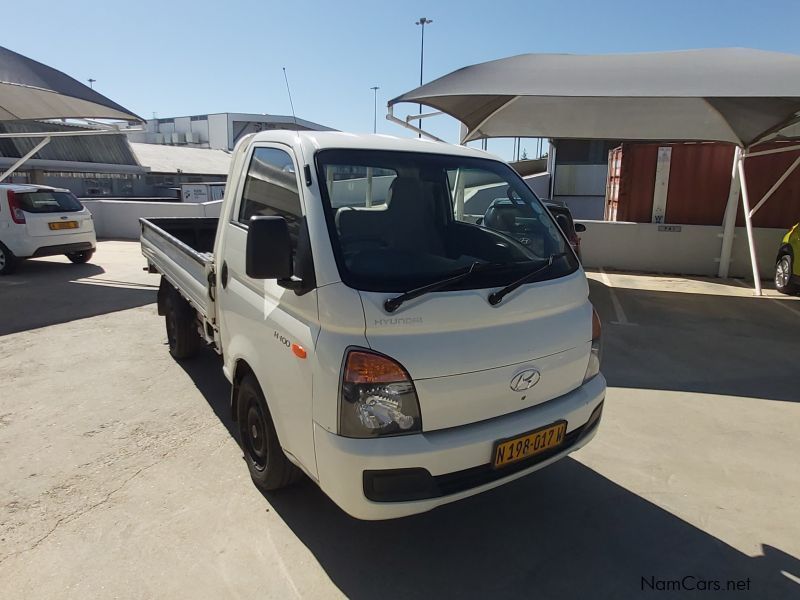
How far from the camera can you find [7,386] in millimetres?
4531

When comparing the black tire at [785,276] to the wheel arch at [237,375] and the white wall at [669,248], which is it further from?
the wheel arch at [237,375]

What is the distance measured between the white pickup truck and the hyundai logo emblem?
0.03ft

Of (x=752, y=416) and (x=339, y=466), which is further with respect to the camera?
(x=752, y=416)

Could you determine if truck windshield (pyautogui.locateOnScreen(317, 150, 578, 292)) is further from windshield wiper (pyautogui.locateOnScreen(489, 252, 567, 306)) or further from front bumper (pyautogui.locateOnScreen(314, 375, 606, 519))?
front bumper (pyautogui.locateOnScreen(314, 375, 606, 519))

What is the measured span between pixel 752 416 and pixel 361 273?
12.6 ft

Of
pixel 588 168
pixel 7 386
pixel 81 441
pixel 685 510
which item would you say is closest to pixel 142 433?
pixel 81 441

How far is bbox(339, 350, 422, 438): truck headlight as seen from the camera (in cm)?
206

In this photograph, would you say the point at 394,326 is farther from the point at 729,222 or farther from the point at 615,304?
the point at 729,222

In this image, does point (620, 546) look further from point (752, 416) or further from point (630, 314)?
point (630, 314)

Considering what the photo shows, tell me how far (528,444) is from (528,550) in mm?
617

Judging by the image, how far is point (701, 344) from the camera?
6.10 meters

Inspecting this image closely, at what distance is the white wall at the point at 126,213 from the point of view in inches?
601

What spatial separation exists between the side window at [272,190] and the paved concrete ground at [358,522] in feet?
5.17

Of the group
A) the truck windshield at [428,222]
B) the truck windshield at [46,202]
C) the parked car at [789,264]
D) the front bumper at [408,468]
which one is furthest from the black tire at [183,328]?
the parked car at [789,264]
